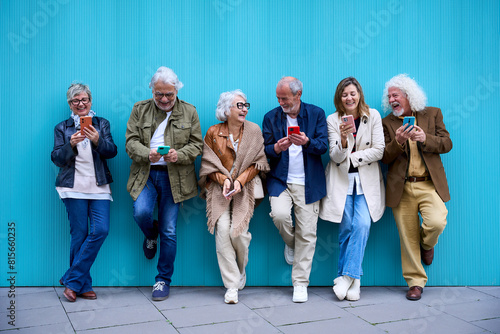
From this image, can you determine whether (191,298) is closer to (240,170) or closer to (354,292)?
(240,170)

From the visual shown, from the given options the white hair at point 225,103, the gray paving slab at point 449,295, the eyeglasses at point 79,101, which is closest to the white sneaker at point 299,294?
the gray paving slab at point 449,295

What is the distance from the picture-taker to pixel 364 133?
4379 millimetres

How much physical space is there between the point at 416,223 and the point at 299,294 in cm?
133

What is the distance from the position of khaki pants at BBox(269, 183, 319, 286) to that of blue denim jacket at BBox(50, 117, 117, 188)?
155 centimetres

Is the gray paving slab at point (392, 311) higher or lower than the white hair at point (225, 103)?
lower

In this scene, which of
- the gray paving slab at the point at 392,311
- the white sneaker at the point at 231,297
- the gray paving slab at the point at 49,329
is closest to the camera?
the gray paving slab at the point at 49,329

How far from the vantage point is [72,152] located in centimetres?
409

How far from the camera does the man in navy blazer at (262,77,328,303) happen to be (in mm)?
4289

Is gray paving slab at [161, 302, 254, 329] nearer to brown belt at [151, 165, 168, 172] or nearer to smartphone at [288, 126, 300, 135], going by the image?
brown belt at [151, 165, 168, 172]

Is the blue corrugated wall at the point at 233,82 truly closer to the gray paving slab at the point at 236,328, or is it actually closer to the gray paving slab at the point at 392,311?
the gray paving slab at the point at 392,311

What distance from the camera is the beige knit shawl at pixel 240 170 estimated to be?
427 centimetres

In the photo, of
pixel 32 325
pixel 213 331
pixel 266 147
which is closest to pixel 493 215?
pixel 266 147

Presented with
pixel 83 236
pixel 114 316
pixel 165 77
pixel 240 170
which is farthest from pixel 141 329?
pixel 165 77

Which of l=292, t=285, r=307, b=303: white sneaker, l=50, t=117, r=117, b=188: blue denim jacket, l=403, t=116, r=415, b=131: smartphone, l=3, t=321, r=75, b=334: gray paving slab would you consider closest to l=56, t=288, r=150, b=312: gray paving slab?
l=3, t=321, r=75, b=334: gray paving slab
